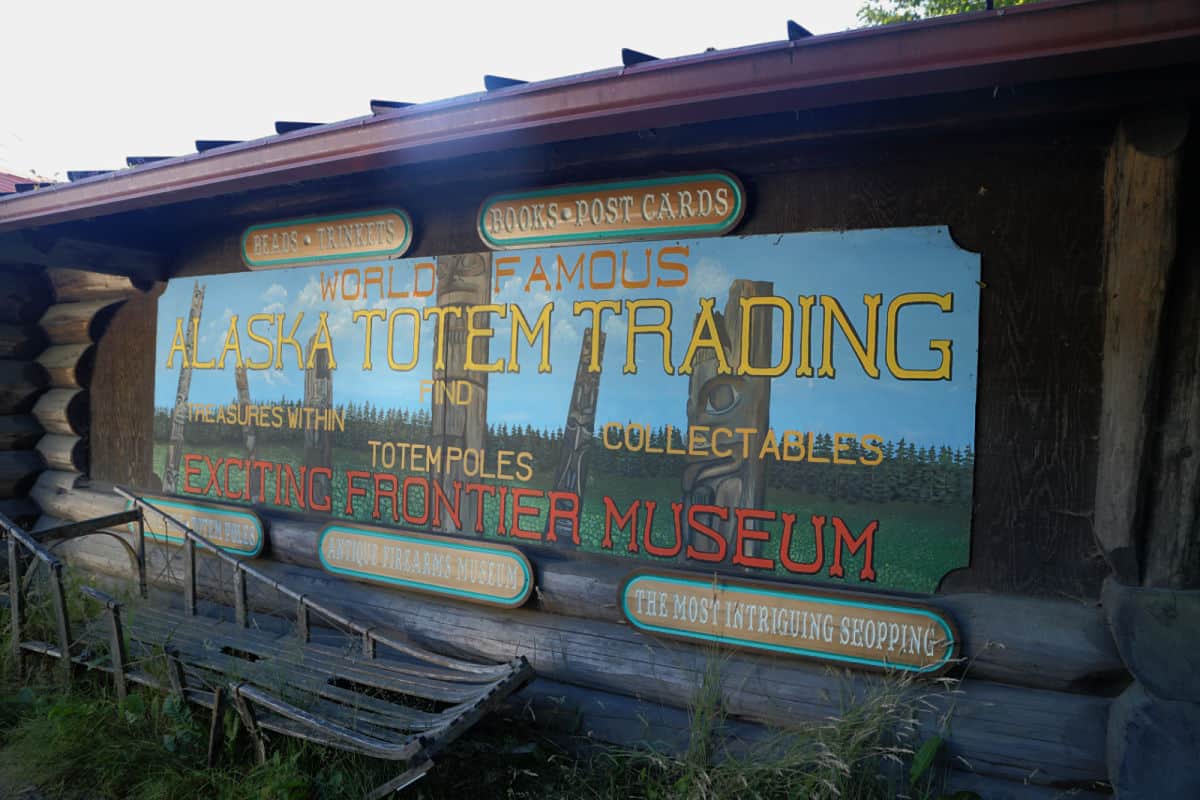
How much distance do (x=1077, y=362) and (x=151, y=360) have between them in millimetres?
5332

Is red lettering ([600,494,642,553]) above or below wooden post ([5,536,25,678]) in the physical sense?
above

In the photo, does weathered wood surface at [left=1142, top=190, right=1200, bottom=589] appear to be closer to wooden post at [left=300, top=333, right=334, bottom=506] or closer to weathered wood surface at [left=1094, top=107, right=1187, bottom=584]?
weathered wood surface at [left=1094, top=107, right=1187, bottom=584]

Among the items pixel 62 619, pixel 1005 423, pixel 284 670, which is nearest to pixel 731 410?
pixel 1005 423

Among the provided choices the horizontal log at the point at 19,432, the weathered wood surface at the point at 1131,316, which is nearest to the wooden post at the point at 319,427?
the horizontal log at the point at 19,432

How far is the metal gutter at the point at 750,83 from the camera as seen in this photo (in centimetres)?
201

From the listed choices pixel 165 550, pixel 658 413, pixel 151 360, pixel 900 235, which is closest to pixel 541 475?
pixel 658 413

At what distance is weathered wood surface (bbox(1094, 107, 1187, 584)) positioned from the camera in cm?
240

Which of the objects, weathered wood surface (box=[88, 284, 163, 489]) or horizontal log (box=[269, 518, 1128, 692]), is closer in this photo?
horizontal log (box=[269, 518, 1128, 692])

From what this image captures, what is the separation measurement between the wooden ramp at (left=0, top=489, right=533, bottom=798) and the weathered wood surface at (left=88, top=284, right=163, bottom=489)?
0.97 meters

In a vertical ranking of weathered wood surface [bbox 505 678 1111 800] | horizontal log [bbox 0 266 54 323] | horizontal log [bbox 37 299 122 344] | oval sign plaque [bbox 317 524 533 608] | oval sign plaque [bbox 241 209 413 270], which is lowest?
weathered wood surface [bbox 505 678 1111 800]

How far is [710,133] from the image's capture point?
3.14 meters

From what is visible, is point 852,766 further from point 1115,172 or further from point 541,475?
point 1115,172

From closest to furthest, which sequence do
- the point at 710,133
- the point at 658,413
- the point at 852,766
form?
1. the point at 852,766
2. the point at 710,133
3. the point at 658,413

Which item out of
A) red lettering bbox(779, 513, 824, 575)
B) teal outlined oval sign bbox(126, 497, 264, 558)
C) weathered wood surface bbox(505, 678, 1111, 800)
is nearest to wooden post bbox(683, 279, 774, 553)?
red lettering bbox(779, 513, 824, 575)
